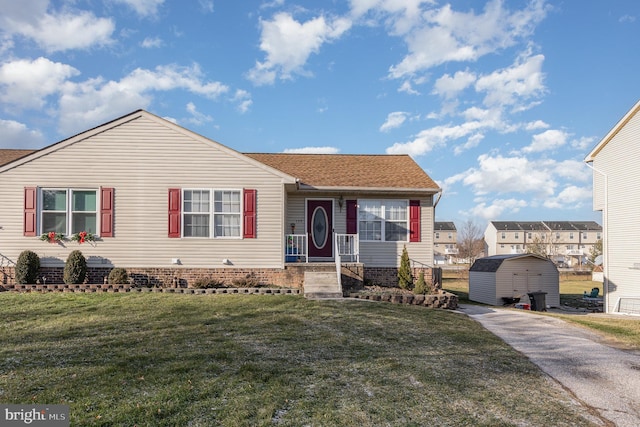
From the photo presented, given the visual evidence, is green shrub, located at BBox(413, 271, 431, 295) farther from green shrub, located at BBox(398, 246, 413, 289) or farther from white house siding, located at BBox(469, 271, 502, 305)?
white house siding, located at BBox(469, 271, 502, 305)

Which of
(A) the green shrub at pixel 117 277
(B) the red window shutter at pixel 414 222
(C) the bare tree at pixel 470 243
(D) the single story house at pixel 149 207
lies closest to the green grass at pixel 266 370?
(A) the green shrub at pixel 117 277

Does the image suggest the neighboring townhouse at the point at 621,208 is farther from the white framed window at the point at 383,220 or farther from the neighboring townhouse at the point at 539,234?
the neighboring townhouse at the point at 539,234

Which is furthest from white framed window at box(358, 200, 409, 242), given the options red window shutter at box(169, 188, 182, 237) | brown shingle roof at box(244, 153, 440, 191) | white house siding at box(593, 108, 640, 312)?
white house siding at box(593, 108, 640, 312)

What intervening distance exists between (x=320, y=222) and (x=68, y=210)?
7.67 m

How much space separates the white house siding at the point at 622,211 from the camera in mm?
16688

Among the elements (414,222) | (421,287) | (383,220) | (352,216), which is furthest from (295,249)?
(421,287)

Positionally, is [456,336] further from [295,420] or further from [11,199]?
[11,199]

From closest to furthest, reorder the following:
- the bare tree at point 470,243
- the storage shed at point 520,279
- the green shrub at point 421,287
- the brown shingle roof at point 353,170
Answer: the green shrub at point 421,287
the brown shingle roof at point 353,170
the storage shed at point 520,279
the bare tree at point 470,243

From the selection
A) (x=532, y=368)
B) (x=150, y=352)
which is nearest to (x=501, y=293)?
(x=532, y=368)

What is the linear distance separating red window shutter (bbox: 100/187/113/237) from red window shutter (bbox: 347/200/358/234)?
7360 millimetres

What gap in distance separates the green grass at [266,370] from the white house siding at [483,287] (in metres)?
11.7

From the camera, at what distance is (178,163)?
13070mm

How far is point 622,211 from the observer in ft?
57.0

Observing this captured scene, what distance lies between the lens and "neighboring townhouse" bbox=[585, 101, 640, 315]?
54.7ft
